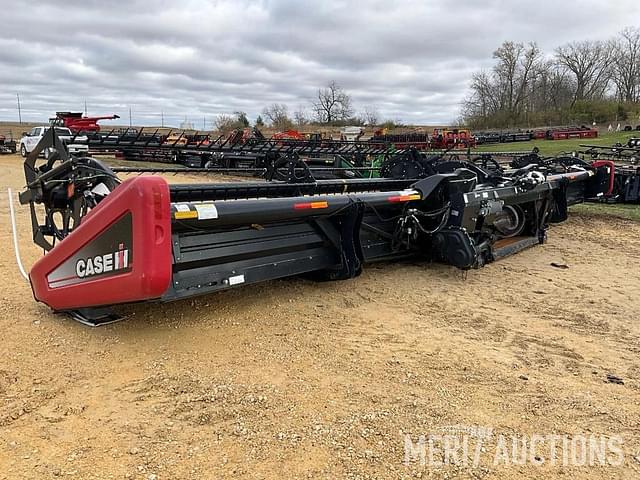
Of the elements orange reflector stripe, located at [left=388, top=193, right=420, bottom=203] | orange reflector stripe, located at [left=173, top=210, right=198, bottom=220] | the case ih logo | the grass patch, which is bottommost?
the grass patch

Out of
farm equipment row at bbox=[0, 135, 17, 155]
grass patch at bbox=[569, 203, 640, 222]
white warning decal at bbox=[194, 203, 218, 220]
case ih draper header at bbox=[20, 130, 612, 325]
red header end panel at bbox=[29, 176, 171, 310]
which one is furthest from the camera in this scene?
farm equipment row at bbox=[0, 135, 17, 155]

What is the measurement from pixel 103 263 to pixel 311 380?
1382 mm

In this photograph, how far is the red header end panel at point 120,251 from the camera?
2.77m

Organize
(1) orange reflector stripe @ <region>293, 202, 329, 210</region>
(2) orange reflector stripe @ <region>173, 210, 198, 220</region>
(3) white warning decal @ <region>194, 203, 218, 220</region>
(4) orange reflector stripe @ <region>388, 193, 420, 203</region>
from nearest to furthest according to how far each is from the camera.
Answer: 1. (2) orange reflector stripe @ <region>173, 210, 198, 220</region>
2. (3) white warning decal @ <region>194, 203, 218, 220</region>
3. (1) orange reflector stripe @ <region>293, 202, 329, 210</region>
4. (4) orange reflector stripe @ <region>388, 193, 420, 203</region>

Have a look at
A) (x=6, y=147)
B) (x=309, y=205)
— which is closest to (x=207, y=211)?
(x=309, y=205)

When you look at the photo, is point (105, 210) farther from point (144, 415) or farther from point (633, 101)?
point (633, 101)

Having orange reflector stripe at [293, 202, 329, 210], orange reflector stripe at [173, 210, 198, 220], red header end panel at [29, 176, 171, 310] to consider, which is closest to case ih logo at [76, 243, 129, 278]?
red header end panel at [29, 176, 171, 310]

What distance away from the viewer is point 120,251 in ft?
9.64

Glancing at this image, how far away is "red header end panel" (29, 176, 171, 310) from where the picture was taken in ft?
9.08

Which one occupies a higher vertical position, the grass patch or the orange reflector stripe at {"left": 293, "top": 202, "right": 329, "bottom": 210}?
the orange reflector stripe at {"left": 293, "top": 202, "right": 329, "bottom": 210}

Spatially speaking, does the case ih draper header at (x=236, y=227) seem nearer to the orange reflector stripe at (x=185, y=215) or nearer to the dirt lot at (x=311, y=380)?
the orange reflector stripe at (x=185, y=215)

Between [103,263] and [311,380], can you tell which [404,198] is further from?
[103,263]

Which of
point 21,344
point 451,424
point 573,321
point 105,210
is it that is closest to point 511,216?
point 573,321

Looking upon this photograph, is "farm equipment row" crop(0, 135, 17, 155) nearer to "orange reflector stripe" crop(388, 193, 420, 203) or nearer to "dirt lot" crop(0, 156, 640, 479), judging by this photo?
"dirt lot" crop(0, 156, 640, 479)
